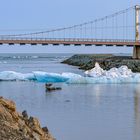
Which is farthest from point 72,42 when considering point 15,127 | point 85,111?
point 15,127

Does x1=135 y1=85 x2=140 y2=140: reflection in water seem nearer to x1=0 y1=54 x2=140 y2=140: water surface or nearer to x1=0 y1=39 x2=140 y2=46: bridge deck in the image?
x1=0 y1=54 x2=140 y2=140: water surface

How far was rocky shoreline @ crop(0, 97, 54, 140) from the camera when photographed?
7344mm

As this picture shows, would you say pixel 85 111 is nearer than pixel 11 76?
Yes

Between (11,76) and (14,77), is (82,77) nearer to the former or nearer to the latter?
(14,77)

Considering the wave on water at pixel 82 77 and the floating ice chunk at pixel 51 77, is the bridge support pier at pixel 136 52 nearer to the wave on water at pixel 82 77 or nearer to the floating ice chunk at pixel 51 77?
the wave on water at pixel 82 77

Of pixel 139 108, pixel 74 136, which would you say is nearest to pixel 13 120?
pixel 74 136

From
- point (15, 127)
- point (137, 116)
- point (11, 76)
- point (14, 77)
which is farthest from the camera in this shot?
point (11, 76)

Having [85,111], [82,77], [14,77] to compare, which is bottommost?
[14,77]

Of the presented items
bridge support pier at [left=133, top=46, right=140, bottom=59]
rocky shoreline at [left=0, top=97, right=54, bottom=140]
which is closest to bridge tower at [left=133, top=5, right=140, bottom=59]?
bridge support pier at [left=133, top=46, right=140, bottom=59]

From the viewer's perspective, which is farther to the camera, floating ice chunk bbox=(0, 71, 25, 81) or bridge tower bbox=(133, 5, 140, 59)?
bridge tower bbox=(133, 5, 140, 59)

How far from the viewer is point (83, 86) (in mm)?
30188

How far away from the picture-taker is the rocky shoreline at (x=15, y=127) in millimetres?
7344

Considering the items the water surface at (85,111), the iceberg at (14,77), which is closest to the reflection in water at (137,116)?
the water surface at (85,111)

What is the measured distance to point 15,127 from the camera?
7914 millimetres
